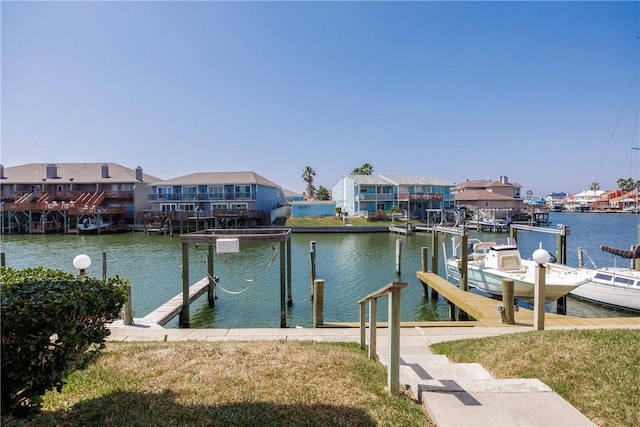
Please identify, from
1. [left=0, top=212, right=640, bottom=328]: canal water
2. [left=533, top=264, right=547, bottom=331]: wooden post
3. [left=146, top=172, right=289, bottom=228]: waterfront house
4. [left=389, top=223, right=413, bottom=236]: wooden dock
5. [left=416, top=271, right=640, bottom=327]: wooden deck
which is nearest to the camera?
[left=533, top=264, right=547, bottom=331]: wooden post

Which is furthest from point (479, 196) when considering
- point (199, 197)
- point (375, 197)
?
point (199, 197)

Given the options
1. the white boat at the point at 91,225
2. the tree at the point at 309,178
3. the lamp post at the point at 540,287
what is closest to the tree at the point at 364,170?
the tree at the point at 309,178

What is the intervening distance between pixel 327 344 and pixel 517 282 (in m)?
9.99

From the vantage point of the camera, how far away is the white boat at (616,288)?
13047 mm

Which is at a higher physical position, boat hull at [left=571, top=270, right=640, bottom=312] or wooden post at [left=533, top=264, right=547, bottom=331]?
wooden post at [left=533, top=264, right=547, bottom=331]

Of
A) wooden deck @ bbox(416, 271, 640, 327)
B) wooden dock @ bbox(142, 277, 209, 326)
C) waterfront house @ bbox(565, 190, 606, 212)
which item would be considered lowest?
wooden dock @ bbox(142, 277, 209, 326)

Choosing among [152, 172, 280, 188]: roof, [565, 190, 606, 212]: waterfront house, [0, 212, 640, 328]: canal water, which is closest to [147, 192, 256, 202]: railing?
[152, 172, 280, 188]: roof

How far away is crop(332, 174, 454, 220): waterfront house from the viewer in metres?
51.6

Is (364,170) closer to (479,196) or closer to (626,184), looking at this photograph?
(479,196)

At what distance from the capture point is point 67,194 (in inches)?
1969

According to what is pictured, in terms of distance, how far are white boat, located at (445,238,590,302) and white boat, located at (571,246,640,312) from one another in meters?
0.56

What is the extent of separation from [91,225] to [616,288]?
50.8 meters

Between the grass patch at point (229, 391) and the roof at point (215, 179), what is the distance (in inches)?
1632

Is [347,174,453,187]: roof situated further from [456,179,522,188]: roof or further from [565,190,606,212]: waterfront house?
[565,190,606,212]: waterfront house
